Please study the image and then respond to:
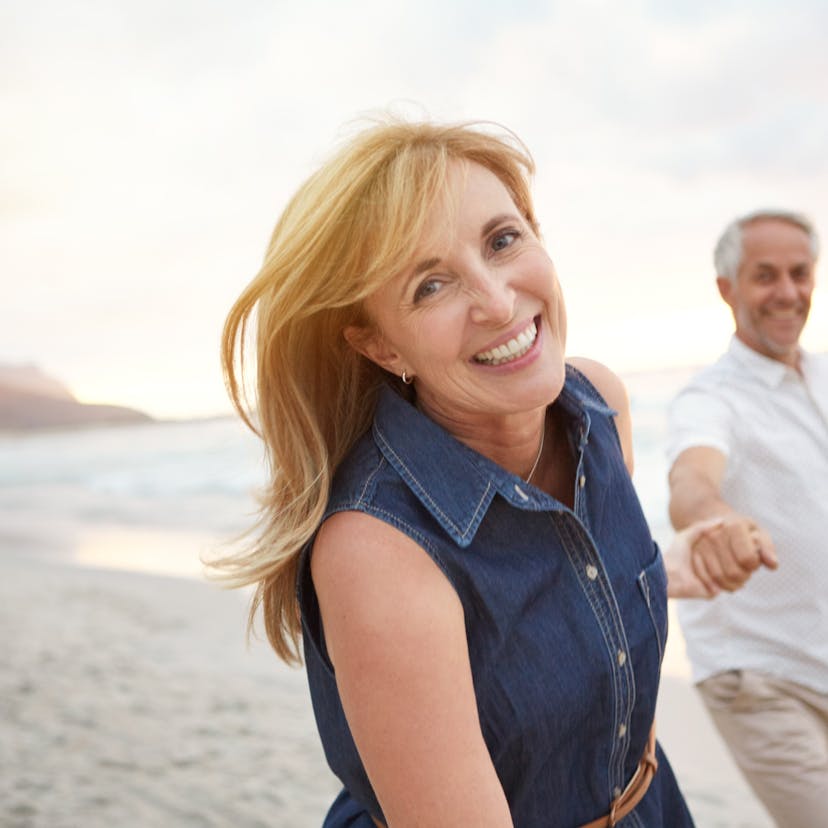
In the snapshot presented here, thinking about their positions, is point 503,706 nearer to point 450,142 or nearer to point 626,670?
point 626,670

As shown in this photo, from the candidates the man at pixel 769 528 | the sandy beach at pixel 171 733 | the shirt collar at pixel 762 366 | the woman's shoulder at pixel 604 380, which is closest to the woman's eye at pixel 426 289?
the woman's shoulder at pixel 604 380

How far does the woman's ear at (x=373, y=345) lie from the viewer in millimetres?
1828

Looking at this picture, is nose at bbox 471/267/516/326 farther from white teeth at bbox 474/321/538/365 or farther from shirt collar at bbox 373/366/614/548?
shirt collar at bbox 373/366/614/548

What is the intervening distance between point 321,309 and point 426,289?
A: 0.64 feet

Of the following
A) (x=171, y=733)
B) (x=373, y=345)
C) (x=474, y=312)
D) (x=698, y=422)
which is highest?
(x=474, y=312)

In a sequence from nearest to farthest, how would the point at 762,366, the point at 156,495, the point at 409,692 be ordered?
1. the point at 409,692
2. the point at 762,366
3. the point at 156,495

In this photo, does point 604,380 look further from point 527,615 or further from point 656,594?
point 527,615

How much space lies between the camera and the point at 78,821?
4.20 metres

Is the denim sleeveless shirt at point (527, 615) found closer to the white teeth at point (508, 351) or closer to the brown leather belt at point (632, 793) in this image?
the brown leather belt at point (632, 793)

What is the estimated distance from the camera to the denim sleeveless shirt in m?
1.58

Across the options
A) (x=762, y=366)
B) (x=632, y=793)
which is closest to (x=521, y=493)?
(x=632, y=793)

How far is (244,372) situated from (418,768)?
2.62 ft

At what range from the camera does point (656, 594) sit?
6.17ft

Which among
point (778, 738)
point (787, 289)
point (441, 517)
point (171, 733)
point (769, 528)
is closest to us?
point (441, 517)
